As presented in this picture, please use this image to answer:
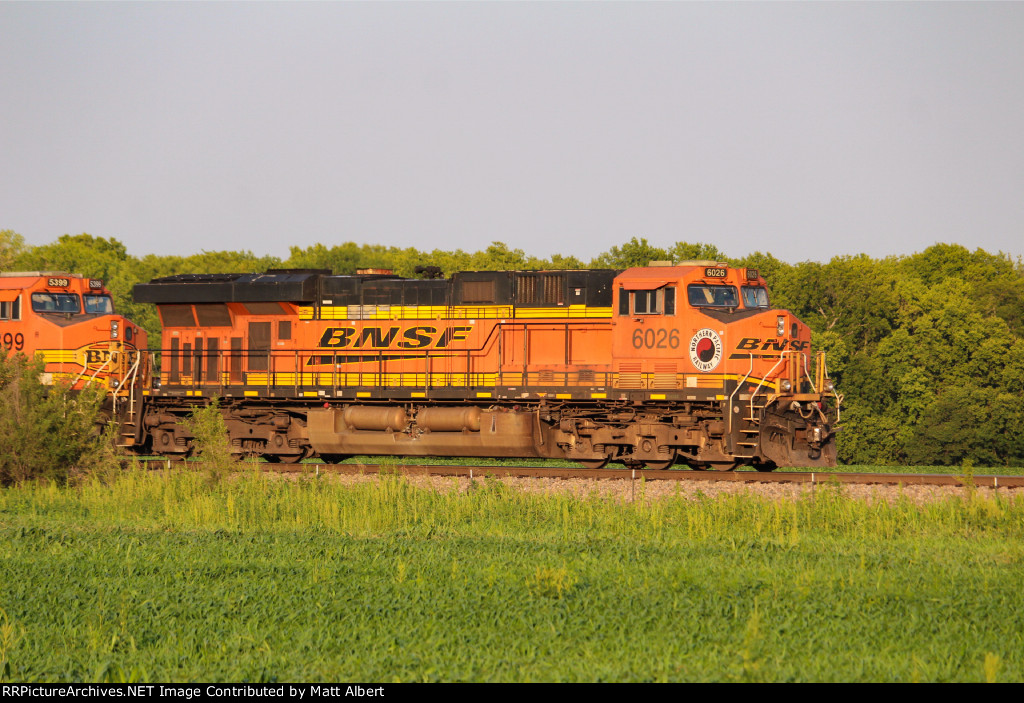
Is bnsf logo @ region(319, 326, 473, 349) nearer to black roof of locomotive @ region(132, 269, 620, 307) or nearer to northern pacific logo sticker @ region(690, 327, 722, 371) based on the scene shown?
black roof of locomotive @ region(132, 269, 620, 307)

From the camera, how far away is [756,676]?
641 cm

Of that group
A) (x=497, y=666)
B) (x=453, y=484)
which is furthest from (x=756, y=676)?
(x=453, y=484)

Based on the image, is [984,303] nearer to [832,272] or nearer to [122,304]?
[832,272]

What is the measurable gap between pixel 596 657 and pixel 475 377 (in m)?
12.6

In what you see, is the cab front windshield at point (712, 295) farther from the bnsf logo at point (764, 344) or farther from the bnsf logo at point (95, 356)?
the bnsf logo at point (95, 356)

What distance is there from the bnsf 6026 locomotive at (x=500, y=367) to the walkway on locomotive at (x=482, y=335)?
0.09 ft

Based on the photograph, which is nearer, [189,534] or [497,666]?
[497,666]

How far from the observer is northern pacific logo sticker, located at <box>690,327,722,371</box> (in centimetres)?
1772

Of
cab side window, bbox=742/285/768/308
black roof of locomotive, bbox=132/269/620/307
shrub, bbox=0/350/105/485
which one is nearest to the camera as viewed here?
shrub, bbox=0/350/105/485

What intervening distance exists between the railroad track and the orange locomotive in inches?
148

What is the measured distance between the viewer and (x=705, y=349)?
17.8m

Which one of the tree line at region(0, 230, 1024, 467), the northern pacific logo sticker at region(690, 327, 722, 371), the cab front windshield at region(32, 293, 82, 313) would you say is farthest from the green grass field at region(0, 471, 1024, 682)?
the tree line at region(0, 230, 1024, 467)

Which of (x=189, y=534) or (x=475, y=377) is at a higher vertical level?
(x=475, y=377)

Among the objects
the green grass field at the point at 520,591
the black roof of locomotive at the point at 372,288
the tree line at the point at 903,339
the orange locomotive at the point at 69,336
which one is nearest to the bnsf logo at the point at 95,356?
the orange locomotive at the point at 69,336
